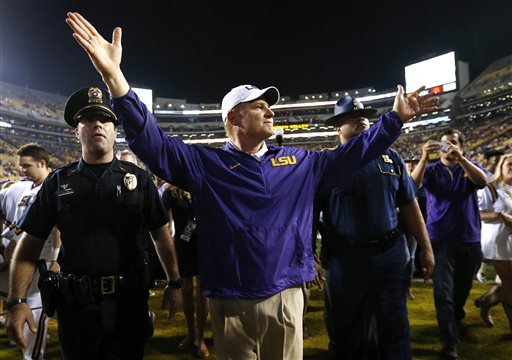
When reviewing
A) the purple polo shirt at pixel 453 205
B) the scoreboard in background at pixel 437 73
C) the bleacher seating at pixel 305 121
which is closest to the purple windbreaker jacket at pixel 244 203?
the purple polo shirt at pixel 453 205

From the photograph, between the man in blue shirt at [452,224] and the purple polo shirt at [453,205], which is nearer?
the man in blue shirt at [452,224]

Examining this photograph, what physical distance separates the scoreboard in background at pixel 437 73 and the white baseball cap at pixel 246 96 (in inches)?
1401

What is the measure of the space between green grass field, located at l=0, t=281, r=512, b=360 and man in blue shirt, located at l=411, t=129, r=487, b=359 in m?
0.33

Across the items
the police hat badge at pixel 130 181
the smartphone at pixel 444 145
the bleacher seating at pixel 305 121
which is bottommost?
the police hat badge at pixel 130 181

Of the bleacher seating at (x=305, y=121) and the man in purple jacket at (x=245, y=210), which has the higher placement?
the bleacher seating at (x=305, y=121)

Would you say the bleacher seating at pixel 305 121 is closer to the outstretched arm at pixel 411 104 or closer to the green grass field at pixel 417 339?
the green grass field at pixel 417 339

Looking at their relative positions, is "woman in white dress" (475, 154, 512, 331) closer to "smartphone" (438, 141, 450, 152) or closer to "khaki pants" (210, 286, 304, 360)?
"smartphone" (438, 141, 450, 152)

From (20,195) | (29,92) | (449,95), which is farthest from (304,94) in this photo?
(20,195)

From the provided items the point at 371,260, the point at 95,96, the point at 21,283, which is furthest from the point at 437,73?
the point at 21,283

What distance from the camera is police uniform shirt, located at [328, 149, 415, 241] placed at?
2957 millimetres

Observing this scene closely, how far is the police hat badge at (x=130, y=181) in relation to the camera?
99.8 inches

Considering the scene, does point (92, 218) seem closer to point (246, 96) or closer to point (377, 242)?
point (246, 96)

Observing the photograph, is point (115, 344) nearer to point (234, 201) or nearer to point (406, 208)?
point (234, 201)

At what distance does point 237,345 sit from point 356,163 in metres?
1.24
